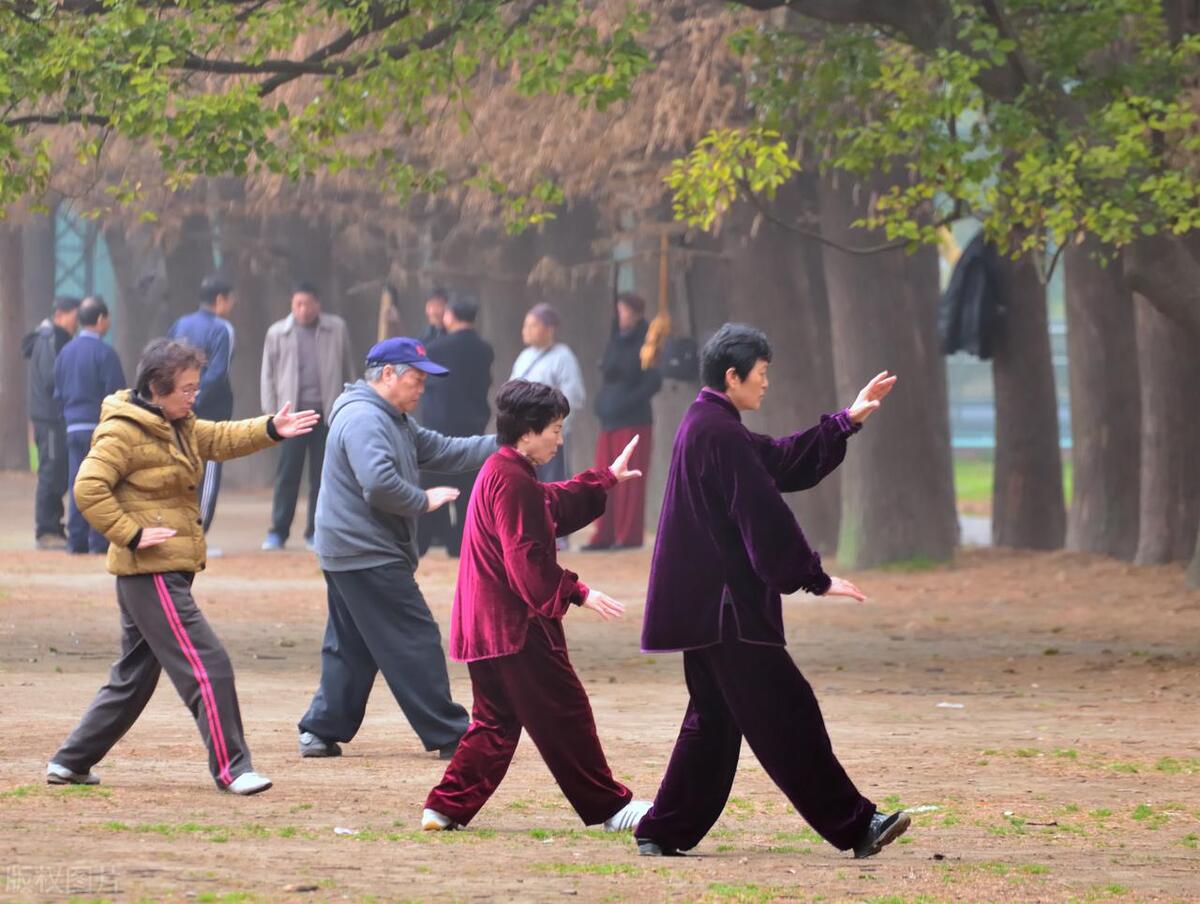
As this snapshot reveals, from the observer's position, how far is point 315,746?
9.73 m

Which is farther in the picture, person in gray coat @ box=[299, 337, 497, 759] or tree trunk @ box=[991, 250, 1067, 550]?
tree trunk @ box=[991, 250, 1067, 550]

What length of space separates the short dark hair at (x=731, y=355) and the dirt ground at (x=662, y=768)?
144 centimetres

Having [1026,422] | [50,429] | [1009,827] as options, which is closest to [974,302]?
[1026,422]

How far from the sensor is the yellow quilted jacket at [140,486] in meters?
8.41

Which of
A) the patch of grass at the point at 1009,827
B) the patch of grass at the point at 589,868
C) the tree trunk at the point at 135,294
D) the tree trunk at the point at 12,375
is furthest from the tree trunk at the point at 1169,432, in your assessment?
the tree trunk at the point at 12,375

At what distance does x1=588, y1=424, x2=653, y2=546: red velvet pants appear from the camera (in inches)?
835

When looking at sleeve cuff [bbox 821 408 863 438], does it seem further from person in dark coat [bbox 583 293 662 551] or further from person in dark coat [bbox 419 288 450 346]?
person in dark coat [bbox 583 293 662 551]

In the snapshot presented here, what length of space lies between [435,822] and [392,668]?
2.06m

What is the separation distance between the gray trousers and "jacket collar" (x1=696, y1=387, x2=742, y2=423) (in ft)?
8.56

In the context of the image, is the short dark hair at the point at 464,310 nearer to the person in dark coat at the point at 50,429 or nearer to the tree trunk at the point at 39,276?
the person in dark coat at the point at 50,429

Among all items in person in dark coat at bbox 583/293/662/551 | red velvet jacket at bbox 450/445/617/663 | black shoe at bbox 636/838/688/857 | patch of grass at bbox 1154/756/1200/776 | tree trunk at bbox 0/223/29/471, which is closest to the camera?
black shoe at bbox 636/838/688/857

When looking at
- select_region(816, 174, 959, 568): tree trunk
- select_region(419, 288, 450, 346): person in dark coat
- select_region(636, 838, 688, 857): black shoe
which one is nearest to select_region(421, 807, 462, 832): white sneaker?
select_region(636, 838, 688, 857): black shoe

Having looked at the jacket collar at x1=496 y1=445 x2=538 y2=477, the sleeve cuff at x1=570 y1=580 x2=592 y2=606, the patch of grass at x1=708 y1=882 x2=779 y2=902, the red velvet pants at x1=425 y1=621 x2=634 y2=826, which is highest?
the jacket collar at x1=496 y1=445 x2=538 y2=477

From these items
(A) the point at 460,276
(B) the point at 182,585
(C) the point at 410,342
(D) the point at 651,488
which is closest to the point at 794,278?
(D) the point at 651,488
